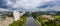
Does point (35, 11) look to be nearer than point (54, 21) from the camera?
Yes

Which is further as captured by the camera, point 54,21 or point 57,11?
point 54,21

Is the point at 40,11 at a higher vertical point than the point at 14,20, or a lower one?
higher

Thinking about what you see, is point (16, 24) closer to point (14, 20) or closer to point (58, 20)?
point (14, 20)

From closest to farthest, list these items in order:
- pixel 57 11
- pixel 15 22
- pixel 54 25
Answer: pixel 57 11 < pixel 54 25 < pixel 15 22

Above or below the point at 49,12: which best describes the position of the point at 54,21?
below

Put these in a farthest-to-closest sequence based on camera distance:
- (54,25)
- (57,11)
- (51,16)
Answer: (54,25) → (51,16) → (57,11)

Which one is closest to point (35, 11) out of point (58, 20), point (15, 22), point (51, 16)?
point (51, 16)

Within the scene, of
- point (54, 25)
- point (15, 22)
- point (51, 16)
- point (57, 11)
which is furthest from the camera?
point (15, 22)

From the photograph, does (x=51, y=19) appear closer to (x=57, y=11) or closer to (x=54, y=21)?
(x=54, y=21)

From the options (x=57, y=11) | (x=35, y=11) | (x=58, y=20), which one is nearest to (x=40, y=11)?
(x=35, y=11)
